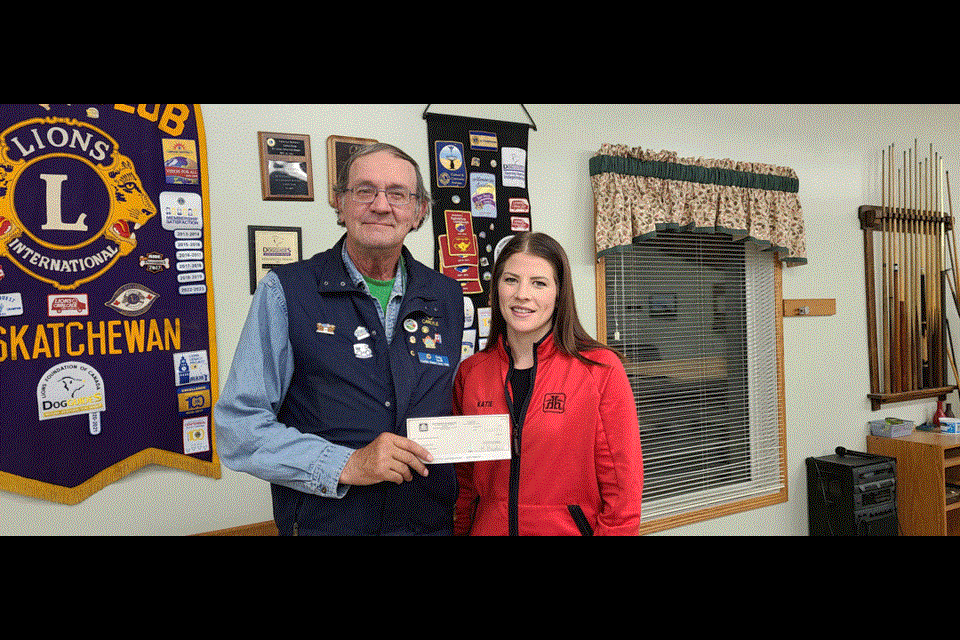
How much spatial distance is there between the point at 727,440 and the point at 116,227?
137 inches

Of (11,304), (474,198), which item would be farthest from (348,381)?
(474,198)

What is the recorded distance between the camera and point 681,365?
11.6 ft

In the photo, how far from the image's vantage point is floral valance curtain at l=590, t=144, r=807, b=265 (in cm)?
317

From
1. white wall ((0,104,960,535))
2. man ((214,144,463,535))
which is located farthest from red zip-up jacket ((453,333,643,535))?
white wall ((0,104,960,535))

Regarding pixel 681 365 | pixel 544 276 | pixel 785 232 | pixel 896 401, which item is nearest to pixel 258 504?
pixel 544 276

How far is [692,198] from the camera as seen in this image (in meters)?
3.40

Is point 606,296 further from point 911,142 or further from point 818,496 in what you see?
point 911,142

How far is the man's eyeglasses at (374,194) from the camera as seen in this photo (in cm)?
154

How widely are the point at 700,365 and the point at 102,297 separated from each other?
3.14 metres

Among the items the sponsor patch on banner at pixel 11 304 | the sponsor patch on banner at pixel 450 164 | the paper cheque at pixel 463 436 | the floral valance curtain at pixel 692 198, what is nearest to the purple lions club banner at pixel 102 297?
the sponsor patch on banner at pixel 11 304

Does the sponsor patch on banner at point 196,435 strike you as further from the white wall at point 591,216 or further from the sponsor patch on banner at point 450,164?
the sponsor patch on banner at point 450,164

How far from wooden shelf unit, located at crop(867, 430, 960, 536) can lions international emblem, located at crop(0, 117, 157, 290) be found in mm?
4513

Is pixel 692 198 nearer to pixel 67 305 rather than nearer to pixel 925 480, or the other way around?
pixel 925 480

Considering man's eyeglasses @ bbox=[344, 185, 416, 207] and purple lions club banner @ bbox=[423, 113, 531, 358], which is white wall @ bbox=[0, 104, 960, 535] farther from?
man's eyeglasses @ bbox=[344, 185, 416, 207]
